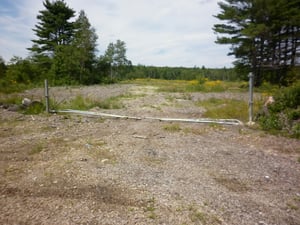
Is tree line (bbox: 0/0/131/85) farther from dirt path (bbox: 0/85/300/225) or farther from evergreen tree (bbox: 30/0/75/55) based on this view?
dirt path (bbox: 0/85/300/225)

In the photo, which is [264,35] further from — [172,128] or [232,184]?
[232,184]

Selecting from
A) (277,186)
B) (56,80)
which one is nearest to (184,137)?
(277,186)

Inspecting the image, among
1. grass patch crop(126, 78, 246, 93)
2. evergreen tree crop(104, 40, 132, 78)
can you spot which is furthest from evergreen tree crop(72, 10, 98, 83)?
evergreen tree crop(104, 40, 132, 78)

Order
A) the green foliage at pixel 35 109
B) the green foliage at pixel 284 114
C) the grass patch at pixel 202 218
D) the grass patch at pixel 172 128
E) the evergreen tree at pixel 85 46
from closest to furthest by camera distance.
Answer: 1. the grass patch at pixel 202 218
2. the green foliage at pixel 284 114
3. the grass patch at pixel 172 128
4. the green foliage at pixel 35 109
5. the evergreen tree at pixel 85 46

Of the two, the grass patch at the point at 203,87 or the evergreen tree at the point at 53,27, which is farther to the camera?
the evergreen tree at the point at 53,27

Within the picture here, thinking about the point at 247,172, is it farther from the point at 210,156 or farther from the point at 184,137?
the point at 184,137

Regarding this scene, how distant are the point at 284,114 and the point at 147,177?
3569mm

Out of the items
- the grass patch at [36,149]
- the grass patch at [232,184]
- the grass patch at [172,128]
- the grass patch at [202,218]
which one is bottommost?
the grass patch at [232,184]

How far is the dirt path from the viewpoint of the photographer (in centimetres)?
170

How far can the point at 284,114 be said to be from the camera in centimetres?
434

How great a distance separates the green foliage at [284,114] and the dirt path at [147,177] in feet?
1.34

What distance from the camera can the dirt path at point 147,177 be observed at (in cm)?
170

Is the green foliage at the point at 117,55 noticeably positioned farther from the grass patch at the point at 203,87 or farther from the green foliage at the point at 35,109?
the green foliage at the point at 35,109

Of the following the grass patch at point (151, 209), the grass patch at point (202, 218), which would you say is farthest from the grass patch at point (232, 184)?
the grass patch at point (151, 209)
